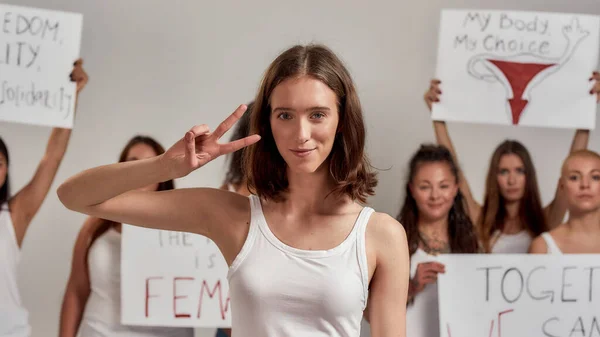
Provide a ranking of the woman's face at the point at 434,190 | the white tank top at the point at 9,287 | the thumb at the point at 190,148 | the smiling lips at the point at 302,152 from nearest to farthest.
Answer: the thumb at the point at 190,148, the smiling lips at the point at 302,152, the white tank top at the point at 9,287, the woman's face at the point at 434,190

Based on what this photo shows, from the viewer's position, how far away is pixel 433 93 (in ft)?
7.71

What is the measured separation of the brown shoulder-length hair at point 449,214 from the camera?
232 cm

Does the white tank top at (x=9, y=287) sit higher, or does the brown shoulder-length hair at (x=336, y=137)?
the brown shoulder-length hair at (x=336, y=137)

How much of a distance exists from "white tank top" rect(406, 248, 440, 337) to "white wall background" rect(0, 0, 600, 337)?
18 cm

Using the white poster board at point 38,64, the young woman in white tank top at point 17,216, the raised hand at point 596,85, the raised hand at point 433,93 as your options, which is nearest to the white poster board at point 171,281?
the young woman in white tank top at point 17,216

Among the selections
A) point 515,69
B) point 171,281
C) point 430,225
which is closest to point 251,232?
point 171,281

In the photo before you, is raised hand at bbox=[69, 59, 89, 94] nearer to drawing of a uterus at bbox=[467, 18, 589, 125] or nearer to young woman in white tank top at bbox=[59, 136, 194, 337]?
young woman in white tank top at bbox=[59, 136, 194, 337]

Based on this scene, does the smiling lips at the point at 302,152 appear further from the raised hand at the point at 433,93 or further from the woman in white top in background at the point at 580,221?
the woman in white top in background at the point at 580,221

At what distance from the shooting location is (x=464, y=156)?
93.7 inches

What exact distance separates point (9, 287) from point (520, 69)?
1761 millimetres

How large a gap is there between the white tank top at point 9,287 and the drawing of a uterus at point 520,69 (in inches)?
60.7

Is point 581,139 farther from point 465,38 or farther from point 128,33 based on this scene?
point 128,33

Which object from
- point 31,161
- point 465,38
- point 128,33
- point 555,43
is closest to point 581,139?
point 555,43

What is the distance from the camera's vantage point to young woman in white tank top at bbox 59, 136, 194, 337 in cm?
224
